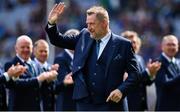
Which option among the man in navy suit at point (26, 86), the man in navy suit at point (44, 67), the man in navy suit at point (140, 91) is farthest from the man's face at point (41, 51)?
the man in navy suit at point (140, 91)

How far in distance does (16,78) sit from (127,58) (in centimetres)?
219

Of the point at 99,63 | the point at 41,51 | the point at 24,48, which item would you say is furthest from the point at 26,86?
the point at 99,63

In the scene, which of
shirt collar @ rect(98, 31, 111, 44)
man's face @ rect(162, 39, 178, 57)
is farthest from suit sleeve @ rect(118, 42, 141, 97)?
man's face @ rect(162, 39, 178, 57)

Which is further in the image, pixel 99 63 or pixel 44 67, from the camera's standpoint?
pixel 44 67

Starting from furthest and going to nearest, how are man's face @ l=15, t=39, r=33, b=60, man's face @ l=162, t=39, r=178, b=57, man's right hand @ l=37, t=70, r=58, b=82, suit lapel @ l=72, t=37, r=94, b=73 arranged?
1. man's face @ l=162, t=39, r=178, b=57
2. man's face @ l=15, t=39, r=33, b=60
3. man's right hand @ l=37, t=70, r=58, b=82
4. suit lapel @ l=72, t=37, r=94, b=73

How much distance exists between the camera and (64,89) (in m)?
11.1

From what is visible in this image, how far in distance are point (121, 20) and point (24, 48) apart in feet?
24.2

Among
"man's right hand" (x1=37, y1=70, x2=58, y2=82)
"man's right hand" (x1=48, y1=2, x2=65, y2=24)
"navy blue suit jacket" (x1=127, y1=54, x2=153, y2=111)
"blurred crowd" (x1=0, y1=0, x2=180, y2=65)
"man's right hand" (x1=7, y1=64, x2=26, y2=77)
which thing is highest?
"blurred crowd" (x1=0, y1=0, x2=180, y2=65)

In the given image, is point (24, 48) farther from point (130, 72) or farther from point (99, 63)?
point (130, 72)

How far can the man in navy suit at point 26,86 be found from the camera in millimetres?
10148

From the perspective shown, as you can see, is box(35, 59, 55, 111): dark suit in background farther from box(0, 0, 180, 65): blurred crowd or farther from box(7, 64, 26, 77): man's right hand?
box(0, 0, 180, 65): blurred crowd

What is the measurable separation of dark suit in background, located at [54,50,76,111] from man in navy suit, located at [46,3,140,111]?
2.71 metres

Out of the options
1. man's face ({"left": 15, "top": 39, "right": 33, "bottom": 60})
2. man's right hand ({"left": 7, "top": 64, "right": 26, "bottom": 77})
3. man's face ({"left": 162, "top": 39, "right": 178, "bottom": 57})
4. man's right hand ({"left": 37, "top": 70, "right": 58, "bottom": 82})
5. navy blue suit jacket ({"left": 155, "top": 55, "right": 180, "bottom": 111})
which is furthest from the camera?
man's face ({"left": 162, "top": 39, "right": 178, "bottom": 57})

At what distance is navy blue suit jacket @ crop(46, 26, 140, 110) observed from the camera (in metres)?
8.20
